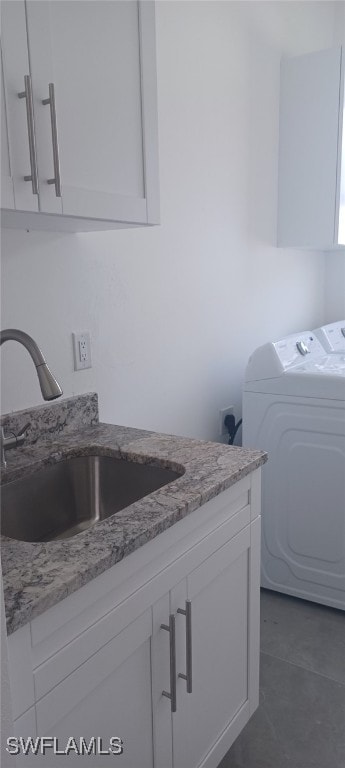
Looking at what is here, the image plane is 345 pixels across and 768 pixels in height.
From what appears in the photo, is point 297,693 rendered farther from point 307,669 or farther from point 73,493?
point 73,493

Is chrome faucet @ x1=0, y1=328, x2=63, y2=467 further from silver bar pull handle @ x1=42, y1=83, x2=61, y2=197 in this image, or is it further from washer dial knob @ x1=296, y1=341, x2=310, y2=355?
washer dial knob @ x1=296, y1=341, x2=310, y2=355

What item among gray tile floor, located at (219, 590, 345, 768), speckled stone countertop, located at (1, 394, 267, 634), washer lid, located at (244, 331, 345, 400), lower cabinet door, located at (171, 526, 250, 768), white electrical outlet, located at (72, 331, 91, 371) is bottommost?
gray tile floor, located at (219, 590, 345, 768)

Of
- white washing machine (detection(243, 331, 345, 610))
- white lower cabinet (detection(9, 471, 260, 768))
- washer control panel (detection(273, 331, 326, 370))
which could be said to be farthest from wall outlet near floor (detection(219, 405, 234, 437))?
white lower cabinet (detection(9, 471, 260, 768))

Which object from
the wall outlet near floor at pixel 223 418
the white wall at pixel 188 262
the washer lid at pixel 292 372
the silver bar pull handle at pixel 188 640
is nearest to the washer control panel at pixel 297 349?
the washer lid at pixel 292 372

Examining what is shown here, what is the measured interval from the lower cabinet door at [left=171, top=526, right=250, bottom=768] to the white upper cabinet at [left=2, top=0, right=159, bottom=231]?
0.84m

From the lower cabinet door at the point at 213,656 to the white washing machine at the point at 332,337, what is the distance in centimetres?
151

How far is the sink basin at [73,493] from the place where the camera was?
4.38ft

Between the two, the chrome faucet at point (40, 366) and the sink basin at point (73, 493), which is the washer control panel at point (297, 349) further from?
the chrome faucet at point (40, 366)

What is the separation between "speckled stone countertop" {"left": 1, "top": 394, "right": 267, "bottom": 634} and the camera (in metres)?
0.83

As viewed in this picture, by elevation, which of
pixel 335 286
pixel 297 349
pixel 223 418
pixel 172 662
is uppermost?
pixel 335 286

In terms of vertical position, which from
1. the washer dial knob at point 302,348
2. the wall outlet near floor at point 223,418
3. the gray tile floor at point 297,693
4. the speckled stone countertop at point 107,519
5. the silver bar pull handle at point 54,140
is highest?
the silver bar pull handle at point 54,140

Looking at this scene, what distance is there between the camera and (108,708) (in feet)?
3.22

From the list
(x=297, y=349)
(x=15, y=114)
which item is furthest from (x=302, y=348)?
(x=15, y=114)

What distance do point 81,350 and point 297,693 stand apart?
1312 millimetres
